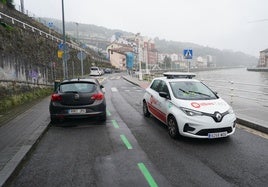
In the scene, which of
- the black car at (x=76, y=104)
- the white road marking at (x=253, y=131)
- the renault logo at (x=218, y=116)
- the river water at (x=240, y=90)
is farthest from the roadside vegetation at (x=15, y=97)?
the river water at (x=240, y=90)

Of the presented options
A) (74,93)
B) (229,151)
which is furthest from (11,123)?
(229,151)

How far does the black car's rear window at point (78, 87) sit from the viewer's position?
28.3 feet

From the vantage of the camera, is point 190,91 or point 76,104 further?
point 76,104

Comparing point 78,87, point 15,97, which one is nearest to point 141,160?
point 78,87

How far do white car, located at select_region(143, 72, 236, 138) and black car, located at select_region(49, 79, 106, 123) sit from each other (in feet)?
6.73

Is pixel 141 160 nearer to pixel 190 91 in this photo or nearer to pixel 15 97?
pixel 190 91

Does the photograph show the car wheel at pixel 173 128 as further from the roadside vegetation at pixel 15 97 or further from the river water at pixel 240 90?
the roadside vegetation at pixel 15 97

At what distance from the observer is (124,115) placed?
407 inches

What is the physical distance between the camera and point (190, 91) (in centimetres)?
769

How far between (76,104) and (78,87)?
0.65 metres

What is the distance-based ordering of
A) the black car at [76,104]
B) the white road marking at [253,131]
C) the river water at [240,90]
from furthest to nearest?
the river water at [240,90]
the black car at [76,104]
the white road marking at [253,131]

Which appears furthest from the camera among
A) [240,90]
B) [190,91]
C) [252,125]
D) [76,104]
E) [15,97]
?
[15,97]

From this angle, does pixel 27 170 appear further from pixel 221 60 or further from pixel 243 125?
pixel 221 60

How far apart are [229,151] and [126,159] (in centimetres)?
237
